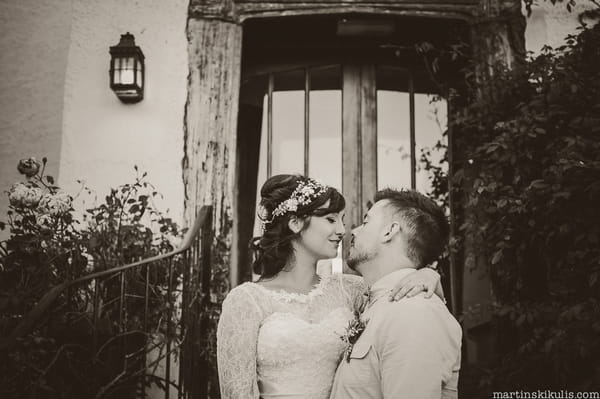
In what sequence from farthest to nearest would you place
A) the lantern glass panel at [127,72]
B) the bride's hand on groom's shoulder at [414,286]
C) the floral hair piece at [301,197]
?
1. the lantern glass panel at [127,72]
2. the floral hair piece at [301,197]
3. the bride's hand on groom's shoulder at [414,286]

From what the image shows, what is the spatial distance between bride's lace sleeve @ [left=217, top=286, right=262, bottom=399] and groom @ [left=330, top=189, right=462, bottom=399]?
0.41m

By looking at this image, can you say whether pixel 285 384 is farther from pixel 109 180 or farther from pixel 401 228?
pixel 109 180

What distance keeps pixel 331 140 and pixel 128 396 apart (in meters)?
2.60

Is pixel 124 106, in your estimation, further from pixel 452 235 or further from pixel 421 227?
pixel 421 227

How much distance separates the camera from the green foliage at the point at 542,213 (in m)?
3.53

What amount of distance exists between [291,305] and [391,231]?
60cm

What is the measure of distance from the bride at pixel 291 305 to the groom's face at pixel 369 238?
23 cm

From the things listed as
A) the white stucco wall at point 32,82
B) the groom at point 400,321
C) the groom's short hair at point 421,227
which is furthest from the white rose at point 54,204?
the groom's short hair at point 421,227

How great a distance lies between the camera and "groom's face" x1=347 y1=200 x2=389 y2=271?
2.73 metres

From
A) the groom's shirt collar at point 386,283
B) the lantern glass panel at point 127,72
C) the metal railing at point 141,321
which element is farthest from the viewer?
the lantern glass panel at point 127,72

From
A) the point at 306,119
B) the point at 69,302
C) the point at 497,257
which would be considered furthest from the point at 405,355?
the point at 306,119

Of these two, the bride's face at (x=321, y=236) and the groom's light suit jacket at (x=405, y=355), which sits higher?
the bride's face at (x=321, y=236)

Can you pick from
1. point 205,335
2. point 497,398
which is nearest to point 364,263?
point 497,398

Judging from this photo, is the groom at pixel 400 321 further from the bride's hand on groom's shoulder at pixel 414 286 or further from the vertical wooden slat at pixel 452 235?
the vertical wooden slat at pixel 452 235
